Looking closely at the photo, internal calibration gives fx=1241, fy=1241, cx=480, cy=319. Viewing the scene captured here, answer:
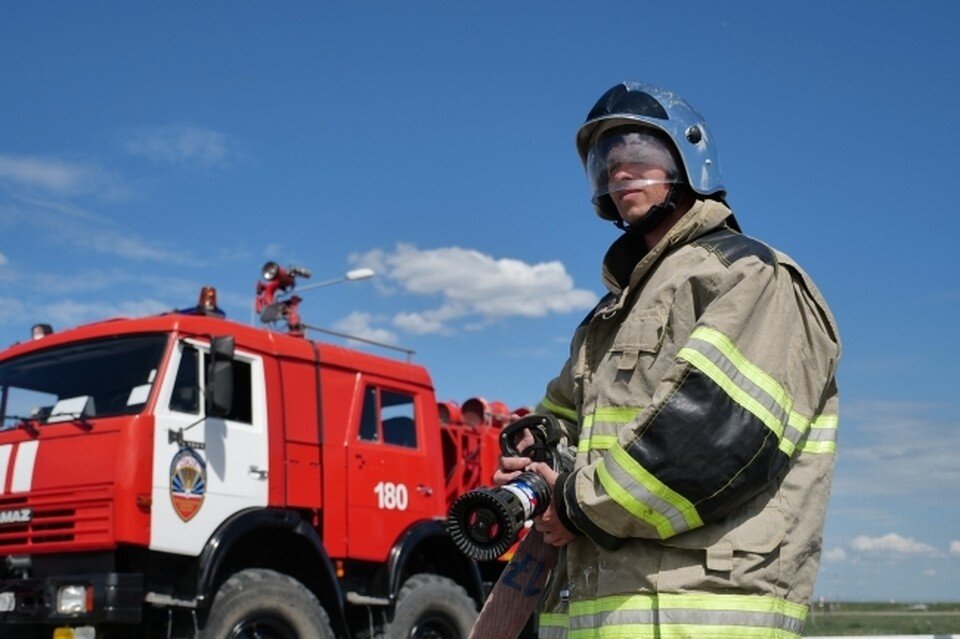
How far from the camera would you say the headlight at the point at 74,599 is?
7348 millimetres

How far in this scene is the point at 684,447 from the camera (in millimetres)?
2398

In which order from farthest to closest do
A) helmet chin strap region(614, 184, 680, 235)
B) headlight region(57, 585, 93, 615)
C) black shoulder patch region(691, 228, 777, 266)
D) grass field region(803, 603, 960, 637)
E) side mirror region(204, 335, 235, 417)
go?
A: grass field region(803, 603, 960, 637), side mirror region(204, 335, 235, 417), headlight region(57, 585, 93, 615), helmet chin strap region(614, 184, 680, 235), black shoulder patch region(691, 228, 777, 266)

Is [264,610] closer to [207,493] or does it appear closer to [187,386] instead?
→ [207,493]

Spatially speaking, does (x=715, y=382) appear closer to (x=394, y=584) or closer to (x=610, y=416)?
(x=610, y=416)

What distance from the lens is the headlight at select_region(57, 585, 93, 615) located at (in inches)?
289

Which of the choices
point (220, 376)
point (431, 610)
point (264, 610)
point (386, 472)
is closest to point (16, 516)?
point (220, 376)

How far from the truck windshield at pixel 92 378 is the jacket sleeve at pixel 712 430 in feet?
19.4

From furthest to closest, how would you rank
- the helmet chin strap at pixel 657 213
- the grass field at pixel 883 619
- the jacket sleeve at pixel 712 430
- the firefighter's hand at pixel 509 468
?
the grass field at pixel 883 619 < the helmet chin strap at pixel 657 213 < the firefighter's hand at pixel 509 468 < the jacket sleeve at pixel 712 430

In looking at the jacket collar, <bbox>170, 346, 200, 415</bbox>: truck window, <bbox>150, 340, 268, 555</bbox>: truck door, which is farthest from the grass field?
the jacket collar

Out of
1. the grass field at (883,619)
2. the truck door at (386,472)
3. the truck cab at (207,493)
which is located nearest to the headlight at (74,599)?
the truck cab at (207,493)

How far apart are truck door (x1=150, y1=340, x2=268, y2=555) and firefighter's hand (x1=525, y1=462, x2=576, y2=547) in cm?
540

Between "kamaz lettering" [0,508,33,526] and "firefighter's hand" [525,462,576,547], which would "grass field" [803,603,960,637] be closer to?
"kamaz lettering" [0,508,33,526]

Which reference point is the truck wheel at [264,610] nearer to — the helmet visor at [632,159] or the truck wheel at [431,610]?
the truck wheel at [431,610]

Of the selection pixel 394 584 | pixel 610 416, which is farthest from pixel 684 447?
pixel 394 584
